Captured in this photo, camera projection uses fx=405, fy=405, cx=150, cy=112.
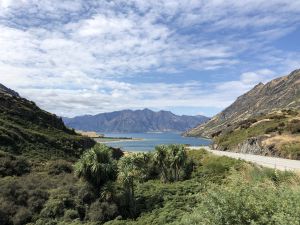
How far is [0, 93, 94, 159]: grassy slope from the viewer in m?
64.5

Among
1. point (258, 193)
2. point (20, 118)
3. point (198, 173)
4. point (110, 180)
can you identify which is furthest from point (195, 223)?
point (20, 118)

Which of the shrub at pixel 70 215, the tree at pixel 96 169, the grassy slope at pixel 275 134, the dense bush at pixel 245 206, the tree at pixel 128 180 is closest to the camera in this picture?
the dense bush at pixel 245 206

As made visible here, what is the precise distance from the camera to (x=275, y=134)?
68875 millimetres

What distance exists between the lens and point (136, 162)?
178 ft

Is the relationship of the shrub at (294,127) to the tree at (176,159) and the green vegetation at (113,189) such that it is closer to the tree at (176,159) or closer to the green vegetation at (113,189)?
the green vegetation at (113,189)

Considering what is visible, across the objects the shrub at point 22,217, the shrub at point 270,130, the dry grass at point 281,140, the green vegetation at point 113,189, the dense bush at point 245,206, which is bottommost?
the shrub at point 22,217

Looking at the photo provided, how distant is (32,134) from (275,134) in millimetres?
42320

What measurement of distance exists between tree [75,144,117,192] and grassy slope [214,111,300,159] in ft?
89.3

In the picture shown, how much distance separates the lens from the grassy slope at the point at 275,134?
2365 inches

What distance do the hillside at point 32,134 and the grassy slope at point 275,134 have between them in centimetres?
3001

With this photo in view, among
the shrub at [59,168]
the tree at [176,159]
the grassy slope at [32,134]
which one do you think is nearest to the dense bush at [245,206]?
the tree at [176,159]

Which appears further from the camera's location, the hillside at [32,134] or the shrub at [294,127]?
the shrub at [294,127]

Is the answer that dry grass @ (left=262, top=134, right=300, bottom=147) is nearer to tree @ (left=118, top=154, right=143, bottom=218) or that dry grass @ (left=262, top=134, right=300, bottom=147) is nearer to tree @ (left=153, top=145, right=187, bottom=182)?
tree @ (left=153, top=145, right=187, bottom=182)

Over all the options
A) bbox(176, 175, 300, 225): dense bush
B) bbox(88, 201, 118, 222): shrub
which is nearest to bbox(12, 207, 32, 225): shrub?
bbox(88, 201, 118, 222): shrub
